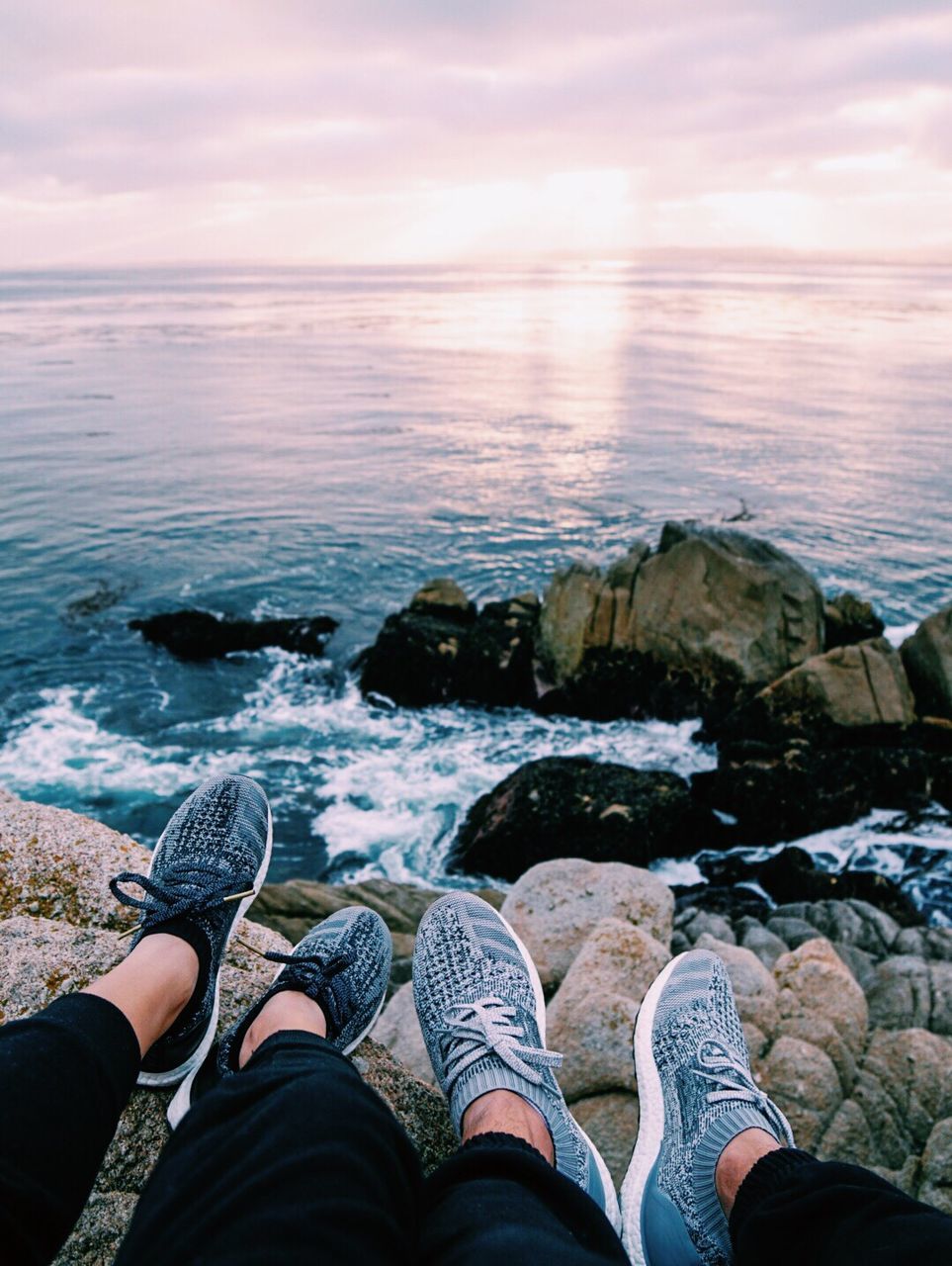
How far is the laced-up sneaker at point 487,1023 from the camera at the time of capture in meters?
2.48

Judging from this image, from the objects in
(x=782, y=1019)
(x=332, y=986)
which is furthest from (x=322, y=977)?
(x=782, y=1019)

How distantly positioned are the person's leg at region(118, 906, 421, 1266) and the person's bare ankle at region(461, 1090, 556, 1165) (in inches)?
24.0

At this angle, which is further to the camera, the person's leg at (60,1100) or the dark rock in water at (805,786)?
the dark rock in water at (805,786)

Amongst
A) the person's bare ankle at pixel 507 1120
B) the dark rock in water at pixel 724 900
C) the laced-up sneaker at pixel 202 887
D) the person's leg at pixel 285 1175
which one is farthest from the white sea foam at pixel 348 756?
the person's leg at pixel 285 1175

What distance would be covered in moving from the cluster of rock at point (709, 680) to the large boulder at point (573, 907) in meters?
2.18

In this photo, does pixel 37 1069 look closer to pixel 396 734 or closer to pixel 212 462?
pixel 396 734

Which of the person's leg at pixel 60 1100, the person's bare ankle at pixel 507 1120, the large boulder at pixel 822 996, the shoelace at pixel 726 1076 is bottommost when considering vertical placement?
the large boulder at pixel 822 996

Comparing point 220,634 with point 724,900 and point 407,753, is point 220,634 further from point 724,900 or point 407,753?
point 724,900

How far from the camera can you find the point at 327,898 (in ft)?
20.9

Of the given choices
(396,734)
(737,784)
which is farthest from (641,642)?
(396,734)

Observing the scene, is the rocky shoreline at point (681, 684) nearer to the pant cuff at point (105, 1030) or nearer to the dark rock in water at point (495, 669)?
the dark rock in water at point (495, 669)

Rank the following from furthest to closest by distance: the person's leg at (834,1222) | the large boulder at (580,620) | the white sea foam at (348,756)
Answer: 1. the large boulder at (580,620)
2. the white sea foam at (348,756)
3. the person's leg at (834,1222)

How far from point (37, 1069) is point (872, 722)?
33.9ft

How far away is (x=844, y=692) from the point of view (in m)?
10.2
